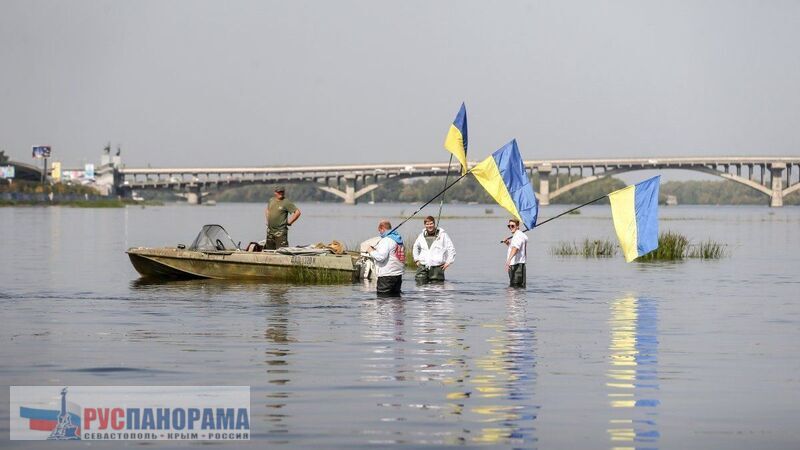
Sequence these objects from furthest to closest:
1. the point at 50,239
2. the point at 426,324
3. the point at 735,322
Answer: the point at 50,239 → the point at 735,322 → the point at 426,324

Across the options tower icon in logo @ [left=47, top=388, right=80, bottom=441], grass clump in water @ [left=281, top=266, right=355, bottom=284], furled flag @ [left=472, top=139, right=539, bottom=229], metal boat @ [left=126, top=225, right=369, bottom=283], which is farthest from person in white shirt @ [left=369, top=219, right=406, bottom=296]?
tower icon in logo @ [left=47, top=388, right=80, bottom=441]

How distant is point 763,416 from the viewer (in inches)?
A: 520

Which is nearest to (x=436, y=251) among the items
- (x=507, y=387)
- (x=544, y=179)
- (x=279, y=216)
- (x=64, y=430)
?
(x=279, y=216)

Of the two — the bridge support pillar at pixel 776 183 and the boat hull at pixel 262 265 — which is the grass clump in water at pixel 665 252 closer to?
the boat hull at pixel 262 265

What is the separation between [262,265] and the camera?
1178 inches

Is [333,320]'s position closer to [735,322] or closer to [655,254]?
[735,322]

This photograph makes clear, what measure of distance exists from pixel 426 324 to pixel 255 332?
2.96 metres

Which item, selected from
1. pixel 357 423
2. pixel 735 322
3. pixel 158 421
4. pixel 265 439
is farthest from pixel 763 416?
pixel 735 322

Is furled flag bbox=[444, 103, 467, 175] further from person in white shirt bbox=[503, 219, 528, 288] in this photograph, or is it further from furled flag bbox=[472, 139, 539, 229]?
person in white shirt bbox=[503, 219, 528, 288]

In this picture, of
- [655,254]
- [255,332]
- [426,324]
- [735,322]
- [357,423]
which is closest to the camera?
[357,423]

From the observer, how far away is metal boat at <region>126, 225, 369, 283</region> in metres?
29.9

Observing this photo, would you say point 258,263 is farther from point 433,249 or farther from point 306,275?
point 433,249

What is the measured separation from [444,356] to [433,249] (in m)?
12.0

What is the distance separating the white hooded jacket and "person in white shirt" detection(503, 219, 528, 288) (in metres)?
1.22
